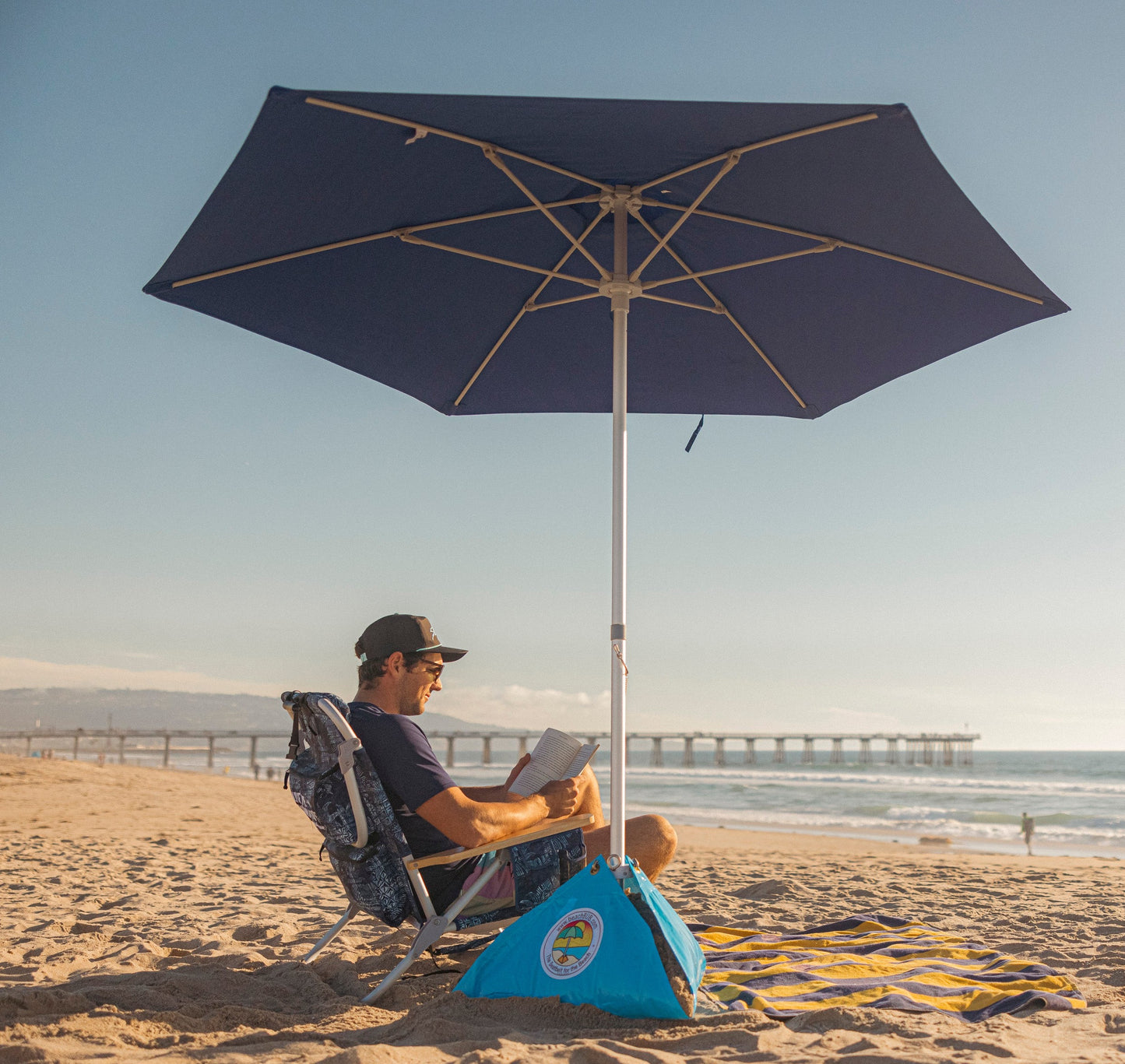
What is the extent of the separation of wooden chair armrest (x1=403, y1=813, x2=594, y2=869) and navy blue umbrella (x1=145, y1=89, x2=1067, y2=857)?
16cm

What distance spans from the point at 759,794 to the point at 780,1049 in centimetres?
2624

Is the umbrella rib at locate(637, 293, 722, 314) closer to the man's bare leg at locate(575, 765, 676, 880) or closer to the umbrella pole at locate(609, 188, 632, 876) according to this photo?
the umbrella pole at locate(609, 188, 632, 876)

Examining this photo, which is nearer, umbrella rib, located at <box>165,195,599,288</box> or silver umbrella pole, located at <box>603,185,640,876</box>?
silver umbrella pole, located at <box>603,185,640,876</box>

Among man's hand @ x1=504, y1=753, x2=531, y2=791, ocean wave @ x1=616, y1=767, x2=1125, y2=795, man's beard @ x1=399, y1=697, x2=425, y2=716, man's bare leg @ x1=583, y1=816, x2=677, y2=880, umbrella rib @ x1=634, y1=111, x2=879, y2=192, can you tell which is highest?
umbrella rib @ x1=634, y1=111, x2=879, y2=192

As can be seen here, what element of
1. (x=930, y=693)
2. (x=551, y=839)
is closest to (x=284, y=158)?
(x=551, y=839)

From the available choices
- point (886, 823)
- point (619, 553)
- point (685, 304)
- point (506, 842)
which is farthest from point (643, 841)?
point (886, 823)

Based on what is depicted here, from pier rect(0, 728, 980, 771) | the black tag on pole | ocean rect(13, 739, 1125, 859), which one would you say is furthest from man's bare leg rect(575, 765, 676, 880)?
pier rect(0, 728, 980, 771)

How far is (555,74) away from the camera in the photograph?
196 inches

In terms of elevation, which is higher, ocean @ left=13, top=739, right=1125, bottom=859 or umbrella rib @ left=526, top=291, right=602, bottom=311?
umbrella rib @ left=526, top=291, right=602, bottom=311

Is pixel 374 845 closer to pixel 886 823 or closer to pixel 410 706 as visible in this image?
pixel 410 706

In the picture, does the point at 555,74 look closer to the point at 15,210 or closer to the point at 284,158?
the point at 284,158

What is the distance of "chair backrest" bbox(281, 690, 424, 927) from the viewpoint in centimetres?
234

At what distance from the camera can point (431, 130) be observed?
7.16ft

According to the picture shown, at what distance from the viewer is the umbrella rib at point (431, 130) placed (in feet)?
6.82
